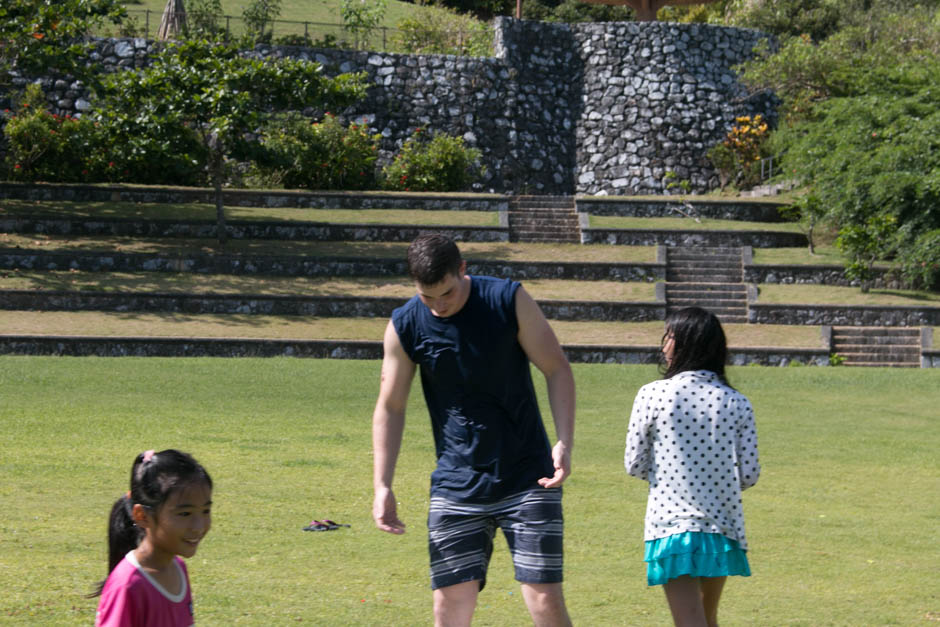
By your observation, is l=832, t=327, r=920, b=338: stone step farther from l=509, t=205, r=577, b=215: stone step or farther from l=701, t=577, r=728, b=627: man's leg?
l=701, t=577, r=728, b=627: man's leg

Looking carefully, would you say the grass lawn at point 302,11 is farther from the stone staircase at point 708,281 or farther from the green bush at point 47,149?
the stone staircase at point 708,281

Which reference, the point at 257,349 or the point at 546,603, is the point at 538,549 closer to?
the point at 546,603

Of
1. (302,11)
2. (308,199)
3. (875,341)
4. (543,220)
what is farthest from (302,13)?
(875,341)

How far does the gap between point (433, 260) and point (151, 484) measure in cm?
127

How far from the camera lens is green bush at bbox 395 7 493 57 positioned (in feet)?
110

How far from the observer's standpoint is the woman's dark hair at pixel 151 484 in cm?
301

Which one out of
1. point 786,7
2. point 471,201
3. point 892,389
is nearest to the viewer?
point 892,389

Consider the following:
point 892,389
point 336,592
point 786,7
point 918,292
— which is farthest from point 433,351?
point 786,7

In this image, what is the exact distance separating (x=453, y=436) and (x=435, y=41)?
103 feet

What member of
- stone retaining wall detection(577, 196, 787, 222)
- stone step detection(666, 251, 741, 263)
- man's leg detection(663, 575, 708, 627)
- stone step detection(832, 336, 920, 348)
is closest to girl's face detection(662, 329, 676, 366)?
man's leg detection(663, 575, 708, 627)

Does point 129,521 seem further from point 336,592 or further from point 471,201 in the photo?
point 471,201

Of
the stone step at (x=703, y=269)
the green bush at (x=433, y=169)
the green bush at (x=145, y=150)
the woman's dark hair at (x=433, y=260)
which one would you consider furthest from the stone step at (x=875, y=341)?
the woman's dark hair at (x=433, y=260)

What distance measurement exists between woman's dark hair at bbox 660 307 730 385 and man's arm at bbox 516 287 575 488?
418 millimetres

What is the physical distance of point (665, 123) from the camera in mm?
32875
